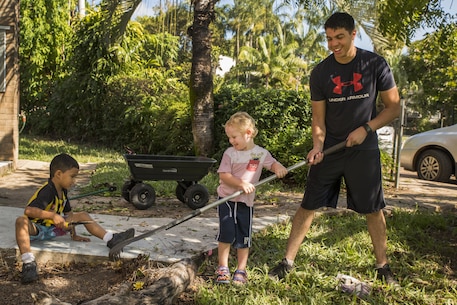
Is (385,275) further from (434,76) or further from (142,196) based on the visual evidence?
(434,76)

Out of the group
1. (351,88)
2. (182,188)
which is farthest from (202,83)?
(351,88)

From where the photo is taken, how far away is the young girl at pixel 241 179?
3.74 meters

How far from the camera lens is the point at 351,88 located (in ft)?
12.2

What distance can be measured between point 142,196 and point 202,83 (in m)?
4.26

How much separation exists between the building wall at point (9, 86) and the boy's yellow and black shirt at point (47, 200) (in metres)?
5.36

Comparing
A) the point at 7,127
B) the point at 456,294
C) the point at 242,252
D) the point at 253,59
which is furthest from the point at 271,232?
the point at 253,59

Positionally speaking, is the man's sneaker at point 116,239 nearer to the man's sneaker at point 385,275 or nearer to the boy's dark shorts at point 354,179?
the boy's dark shorts at point 354,179

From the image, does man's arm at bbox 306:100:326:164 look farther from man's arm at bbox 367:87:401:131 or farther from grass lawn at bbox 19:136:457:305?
grass lawn at bbox 19:136:457:305

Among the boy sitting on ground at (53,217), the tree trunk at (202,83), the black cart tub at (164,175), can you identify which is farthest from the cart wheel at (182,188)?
the tree trunk at (202,83)

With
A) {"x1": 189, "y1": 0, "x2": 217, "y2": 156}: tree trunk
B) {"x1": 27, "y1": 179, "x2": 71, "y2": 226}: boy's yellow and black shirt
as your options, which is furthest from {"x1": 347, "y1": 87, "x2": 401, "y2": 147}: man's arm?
{"x1": 189, "y1": 0, "x2": 217, "y2": 156}: tree trunk

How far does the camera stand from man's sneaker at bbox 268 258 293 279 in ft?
13.0

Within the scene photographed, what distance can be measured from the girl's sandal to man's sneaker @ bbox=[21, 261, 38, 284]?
1.42 metres

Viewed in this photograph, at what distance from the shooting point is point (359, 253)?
464 cm

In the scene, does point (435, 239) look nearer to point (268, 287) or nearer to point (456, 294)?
point (456, 294)
